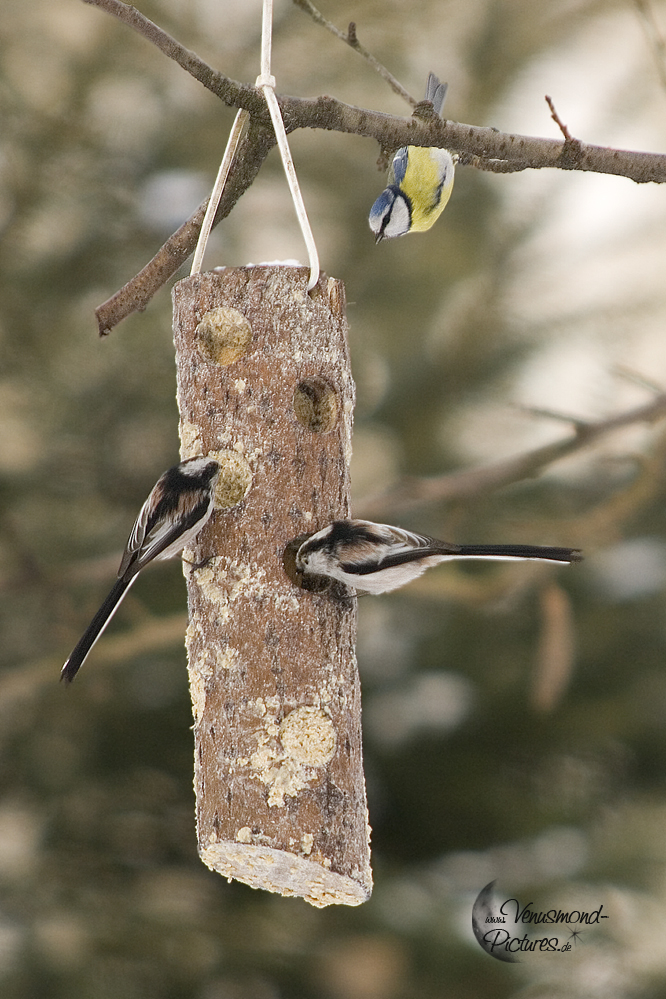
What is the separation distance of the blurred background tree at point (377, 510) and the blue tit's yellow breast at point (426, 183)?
721mm

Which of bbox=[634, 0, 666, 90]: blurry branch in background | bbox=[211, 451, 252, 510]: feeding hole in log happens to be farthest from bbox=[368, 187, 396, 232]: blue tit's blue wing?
bbox=[634, 0, 666, 90]: blurry branch in background

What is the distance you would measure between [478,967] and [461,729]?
0.79 metres

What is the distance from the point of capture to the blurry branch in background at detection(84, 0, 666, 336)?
989 mm

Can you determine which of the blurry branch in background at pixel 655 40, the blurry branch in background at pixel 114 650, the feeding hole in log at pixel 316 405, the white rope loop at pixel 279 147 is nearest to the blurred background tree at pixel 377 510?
the blurry branch in background at pixel 114 650

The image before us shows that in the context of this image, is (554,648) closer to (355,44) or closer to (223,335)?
(223,335)

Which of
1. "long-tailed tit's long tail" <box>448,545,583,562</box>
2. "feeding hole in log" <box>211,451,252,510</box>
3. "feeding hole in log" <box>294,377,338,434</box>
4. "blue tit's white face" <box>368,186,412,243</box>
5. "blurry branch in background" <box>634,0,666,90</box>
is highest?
"blurry branch in background" <box>634,0,666,90</box>

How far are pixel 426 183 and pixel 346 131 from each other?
0.86 ft

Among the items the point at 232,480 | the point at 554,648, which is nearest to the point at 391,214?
the point at 232,480

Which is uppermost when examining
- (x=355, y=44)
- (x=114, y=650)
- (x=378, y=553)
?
(x=355, y=44)

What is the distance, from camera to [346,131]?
1.08 meters

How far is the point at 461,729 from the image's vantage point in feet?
9.46

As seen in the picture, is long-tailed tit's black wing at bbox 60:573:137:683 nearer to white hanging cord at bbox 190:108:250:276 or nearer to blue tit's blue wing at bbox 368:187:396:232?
white hanging cord at bbox 190:108:250:276

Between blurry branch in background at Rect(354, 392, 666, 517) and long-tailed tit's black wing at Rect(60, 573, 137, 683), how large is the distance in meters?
1.11

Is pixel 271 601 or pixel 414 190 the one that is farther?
pixel 414 190
